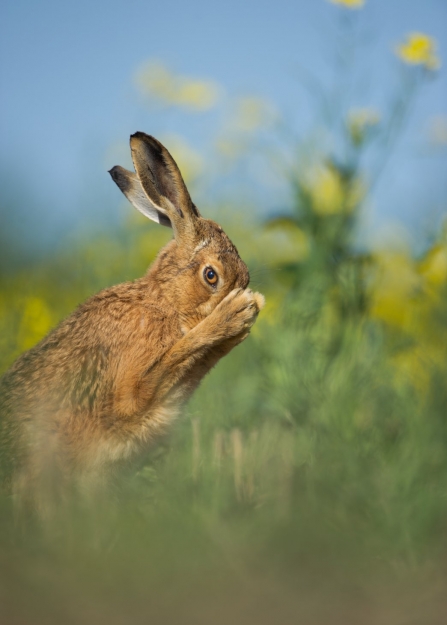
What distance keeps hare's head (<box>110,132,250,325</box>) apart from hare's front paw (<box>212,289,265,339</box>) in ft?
0.87

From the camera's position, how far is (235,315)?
3326mm

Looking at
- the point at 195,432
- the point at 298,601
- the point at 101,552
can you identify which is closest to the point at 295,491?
the point at 195,432

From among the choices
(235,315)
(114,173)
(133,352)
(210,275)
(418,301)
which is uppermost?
(418,301)

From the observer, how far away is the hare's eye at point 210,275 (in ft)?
11.9

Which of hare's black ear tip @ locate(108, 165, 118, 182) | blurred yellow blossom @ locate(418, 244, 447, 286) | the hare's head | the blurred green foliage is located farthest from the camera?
blurred yellow blossom @ locate(418, 244, 447, 286)

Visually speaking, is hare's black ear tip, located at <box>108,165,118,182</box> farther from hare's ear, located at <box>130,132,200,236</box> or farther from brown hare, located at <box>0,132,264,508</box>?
hare's ear, located at <box>130,132,200,236</box>

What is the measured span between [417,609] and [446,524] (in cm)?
103

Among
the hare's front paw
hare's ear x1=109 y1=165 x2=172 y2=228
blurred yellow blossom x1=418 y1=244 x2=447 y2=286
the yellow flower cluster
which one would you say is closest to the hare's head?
hare's ear x1=109 y1=165 x2=172 y2=228

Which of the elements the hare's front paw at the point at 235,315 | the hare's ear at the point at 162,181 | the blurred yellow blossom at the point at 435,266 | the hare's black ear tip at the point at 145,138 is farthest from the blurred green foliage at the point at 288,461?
the hare's black ear tip at the point at 145,138

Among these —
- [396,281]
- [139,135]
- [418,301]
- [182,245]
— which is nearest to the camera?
[139,135]

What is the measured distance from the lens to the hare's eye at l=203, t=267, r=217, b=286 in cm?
362

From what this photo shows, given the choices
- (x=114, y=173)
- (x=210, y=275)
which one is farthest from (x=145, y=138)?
(x=210, y=275)

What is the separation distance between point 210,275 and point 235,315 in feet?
1.25

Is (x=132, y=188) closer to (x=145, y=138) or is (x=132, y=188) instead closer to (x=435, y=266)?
(x=145, y=138)
